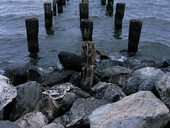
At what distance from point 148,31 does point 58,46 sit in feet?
17.1

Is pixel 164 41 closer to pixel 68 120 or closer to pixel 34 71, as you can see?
pixel 34 71

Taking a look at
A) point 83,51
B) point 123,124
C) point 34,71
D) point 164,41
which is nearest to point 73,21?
point 164,41

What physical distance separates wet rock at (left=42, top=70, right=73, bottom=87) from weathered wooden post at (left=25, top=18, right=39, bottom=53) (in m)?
3.66

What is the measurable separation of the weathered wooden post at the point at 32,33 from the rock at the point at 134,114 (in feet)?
26.3

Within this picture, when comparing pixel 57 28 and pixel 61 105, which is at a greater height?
pixel 61 105

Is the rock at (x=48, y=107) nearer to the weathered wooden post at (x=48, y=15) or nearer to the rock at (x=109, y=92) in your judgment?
the rock at (x=109, y=92)

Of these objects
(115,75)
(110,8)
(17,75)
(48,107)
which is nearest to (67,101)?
(48,107)

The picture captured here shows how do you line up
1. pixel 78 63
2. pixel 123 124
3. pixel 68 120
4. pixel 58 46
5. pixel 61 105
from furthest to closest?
pixel 58 46
pixel 78 63
pixel 61 105
pixel 68 120
pixel 123 124

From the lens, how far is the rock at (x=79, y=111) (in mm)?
7910

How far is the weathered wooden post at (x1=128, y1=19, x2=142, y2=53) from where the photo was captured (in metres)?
14.1

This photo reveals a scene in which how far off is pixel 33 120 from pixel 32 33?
7.83 meters

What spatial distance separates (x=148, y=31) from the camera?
19.8m

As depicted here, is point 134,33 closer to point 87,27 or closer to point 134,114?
point 87,27

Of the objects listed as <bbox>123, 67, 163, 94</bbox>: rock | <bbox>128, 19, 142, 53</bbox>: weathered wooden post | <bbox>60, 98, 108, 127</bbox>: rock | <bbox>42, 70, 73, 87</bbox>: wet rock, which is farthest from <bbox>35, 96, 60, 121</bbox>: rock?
<bbox>128, 19, 142, 53</bbox>: weathered wooden post
